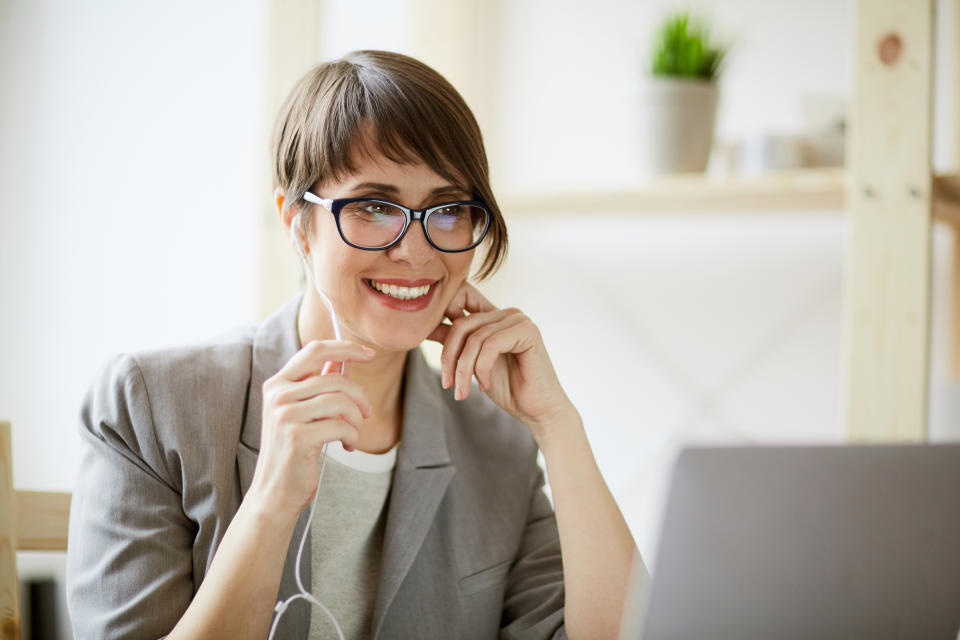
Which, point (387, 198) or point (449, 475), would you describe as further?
point (449, 475)

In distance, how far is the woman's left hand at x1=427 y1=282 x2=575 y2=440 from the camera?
124cm

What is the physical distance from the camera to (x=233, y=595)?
0.97 meters

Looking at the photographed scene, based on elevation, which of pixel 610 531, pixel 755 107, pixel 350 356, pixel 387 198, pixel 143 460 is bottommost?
pixel 610 531

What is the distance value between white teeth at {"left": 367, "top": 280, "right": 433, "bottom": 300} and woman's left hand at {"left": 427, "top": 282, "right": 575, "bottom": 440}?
Result: 0.08 m

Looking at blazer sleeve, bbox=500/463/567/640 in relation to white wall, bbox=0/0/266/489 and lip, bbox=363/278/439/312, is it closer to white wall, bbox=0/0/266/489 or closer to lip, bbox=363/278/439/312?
lip, bbox=363/278/439/312

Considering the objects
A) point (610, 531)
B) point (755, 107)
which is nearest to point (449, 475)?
point (610, 531)

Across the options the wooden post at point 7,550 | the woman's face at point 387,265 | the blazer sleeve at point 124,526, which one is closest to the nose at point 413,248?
the woman's face at point 387,265

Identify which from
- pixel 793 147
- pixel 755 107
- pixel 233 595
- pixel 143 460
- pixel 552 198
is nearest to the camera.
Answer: pixel 233 595

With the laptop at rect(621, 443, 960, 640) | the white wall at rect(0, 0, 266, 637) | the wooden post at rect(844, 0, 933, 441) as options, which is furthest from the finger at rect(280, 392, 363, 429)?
the white wall at rect(0, 0, 266, 637)

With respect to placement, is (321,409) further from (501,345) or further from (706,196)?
(706,196)

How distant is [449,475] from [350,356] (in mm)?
331

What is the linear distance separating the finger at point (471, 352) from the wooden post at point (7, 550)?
54 centimetres

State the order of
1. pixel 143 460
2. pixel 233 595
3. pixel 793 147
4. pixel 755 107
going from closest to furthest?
1. pixel 233 595
2. pixel 143 460
3. pixel 793 147
4. pixel 755 107

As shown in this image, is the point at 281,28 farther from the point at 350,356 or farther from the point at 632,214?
the point at 350,356
